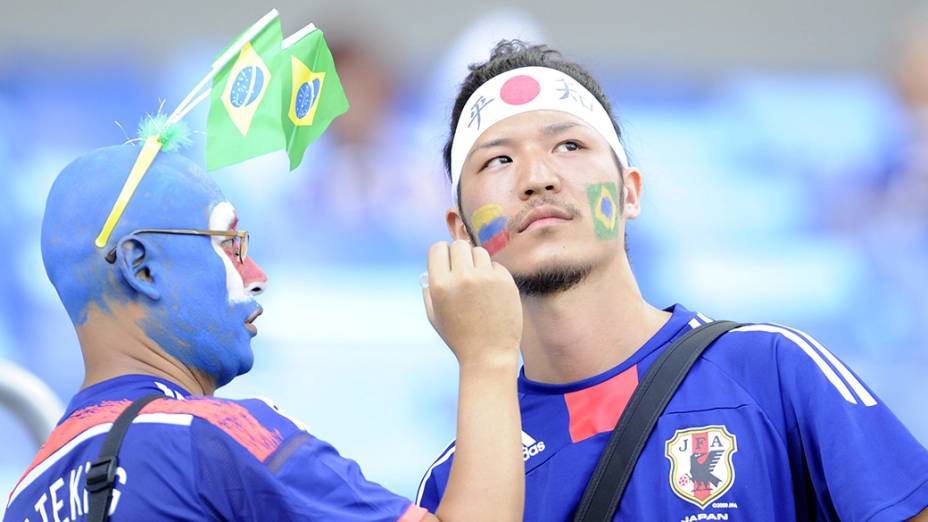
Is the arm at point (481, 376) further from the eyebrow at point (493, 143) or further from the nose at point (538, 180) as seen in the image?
the eyebrow at point (493, 143)

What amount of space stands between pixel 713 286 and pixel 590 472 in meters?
4.67

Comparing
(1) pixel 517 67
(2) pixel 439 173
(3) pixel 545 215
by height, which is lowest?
(3) pixel 545 215

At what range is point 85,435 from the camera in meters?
2.64

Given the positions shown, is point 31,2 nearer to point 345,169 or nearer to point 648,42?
point 345,169

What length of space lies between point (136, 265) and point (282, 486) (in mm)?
605

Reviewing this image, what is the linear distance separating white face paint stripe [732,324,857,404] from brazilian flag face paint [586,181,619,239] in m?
0.44

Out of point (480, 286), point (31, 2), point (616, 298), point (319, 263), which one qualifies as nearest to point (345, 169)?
point (319, 263)

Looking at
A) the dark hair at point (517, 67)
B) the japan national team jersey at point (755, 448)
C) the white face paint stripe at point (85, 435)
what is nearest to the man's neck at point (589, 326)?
the japan national team jersey at point (755, 448)

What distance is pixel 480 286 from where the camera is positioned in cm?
280

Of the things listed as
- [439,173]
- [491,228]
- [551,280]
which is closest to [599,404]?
[551,280]

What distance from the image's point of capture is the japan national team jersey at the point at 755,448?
276 cm

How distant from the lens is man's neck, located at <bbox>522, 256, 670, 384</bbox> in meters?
3.32

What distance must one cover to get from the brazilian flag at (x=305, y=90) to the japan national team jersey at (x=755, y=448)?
0.90m

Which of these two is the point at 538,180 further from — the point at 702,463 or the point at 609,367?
the point at 702,463
